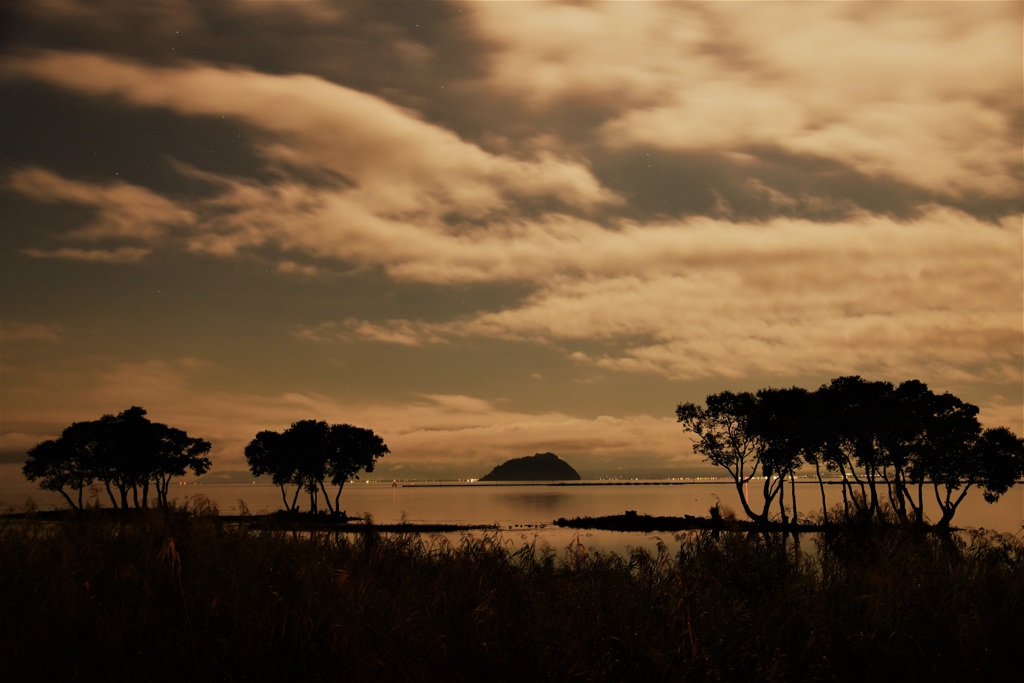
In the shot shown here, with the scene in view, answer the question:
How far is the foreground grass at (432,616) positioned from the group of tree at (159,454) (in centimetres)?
6363

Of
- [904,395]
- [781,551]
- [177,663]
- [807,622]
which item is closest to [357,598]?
[177,663]

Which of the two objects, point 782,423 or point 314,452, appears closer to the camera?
point 782,423

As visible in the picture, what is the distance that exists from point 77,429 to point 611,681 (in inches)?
3028

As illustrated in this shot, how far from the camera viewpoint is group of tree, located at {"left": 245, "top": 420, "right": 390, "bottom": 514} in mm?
84375

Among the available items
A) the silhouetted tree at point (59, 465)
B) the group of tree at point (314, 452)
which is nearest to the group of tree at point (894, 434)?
the group of tree at point (314, 452)

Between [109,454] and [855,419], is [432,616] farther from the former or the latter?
[109,454]

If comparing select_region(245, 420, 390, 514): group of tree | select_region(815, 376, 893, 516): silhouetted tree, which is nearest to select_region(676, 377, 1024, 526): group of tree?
select_region(815, 376, 893, 516): silhouetted tree

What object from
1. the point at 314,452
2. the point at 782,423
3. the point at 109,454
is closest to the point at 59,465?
the point at 109,454

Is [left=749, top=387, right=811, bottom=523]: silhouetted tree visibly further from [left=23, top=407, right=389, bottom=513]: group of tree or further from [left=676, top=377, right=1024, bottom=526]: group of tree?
[left=23, top=407, right=389, bottom=513]: group of tree

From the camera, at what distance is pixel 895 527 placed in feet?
67.0

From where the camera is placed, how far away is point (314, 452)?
84250mm

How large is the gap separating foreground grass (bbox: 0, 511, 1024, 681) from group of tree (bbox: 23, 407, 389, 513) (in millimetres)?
63627

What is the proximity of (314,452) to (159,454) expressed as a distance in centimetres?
1467

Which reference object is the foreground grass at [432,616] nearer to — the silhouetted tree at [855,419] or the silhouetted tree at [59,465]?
the silhouetted tree at [855,419]
